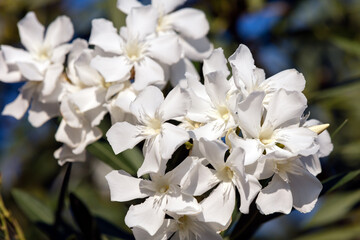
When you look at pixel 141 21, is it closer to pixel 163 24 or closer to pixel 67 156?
pixel 163 24

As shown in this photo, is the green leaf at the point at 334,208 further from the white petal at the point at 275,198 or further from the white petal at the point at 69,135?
the white petal at the point at 69,135

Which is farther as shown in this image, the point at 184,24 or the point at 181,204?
the point at 184,24

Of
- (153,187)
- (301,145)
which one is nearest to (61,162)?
(153,187)

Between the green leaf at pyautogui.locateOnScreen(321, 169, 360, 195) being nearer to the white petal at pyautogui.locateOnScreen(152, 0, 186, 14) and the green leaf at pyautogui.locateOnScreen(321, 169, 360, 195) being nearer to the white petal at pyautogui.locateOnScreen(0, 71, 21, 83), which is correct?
the white petal at pyautogui.locateOnScreen(152, 0, 186, 14)

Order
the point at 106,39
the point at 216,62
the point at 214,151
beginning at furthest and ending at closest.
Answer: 1. the point at 106,39
2. the point at 216,62
3. the point at 214,151

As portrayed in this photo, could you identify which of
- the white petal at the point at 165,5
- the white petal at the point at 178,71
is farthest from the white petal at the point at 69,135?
the white petal at the point at 165,5

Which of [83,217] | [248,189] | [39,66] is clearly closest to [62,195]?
[83,217]

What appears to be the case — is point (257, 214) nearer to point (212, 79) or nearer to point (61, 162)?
point (212, 79)

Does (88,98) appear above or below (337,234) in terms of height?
above

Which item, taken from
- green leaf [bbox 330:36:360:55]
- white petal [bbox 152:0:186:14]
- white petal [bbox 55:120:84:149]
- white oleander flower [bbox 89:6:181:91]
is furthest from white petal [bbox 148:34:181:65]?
green leaf [bbox 330:36:360:55]
